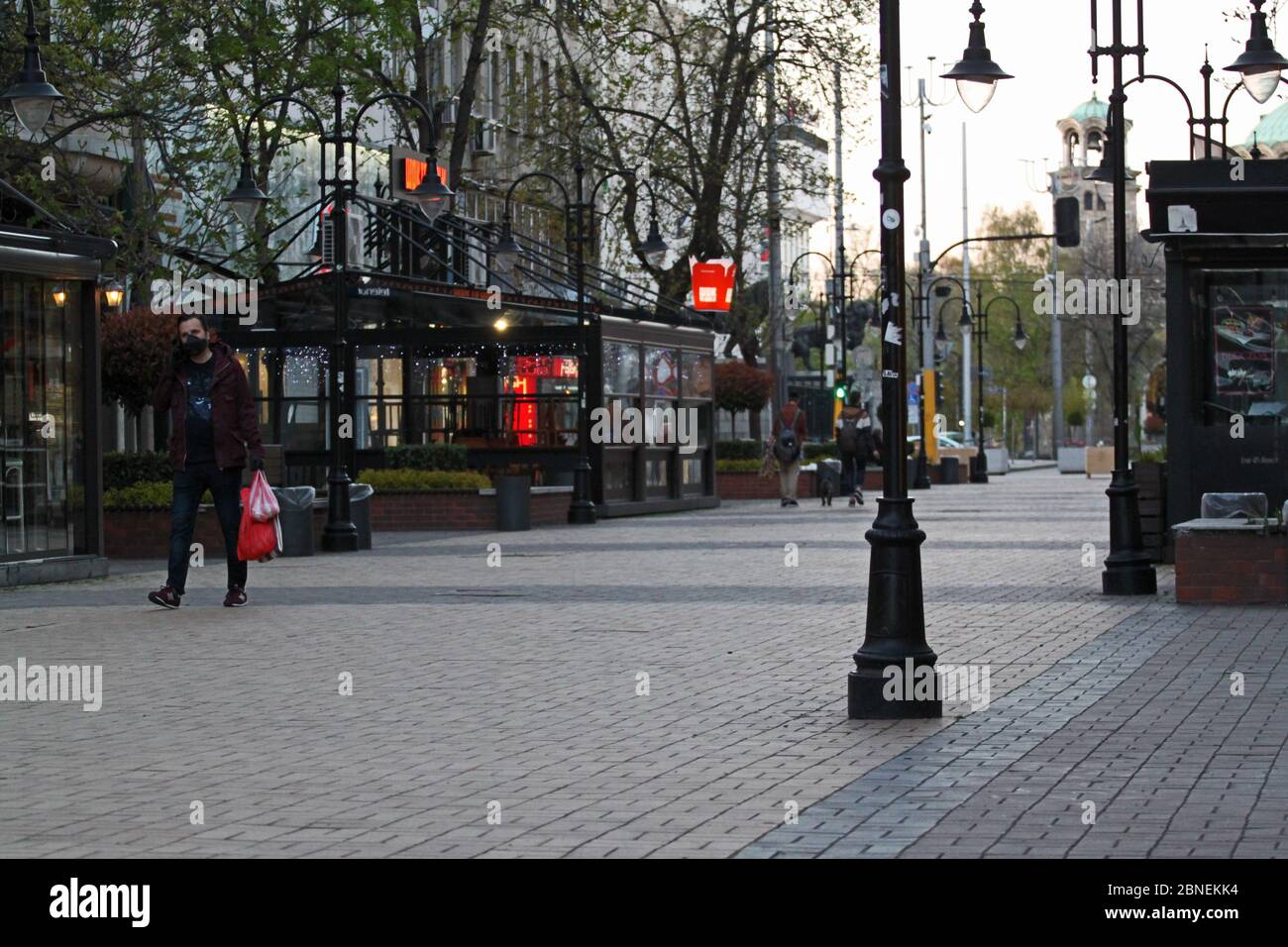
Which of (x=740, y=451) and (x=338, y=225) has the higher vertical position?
(x=338, y=225)

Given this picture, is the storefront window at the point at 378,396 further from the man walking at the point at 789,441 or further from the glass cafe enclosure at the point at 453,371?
the man walking at the point at 789,441

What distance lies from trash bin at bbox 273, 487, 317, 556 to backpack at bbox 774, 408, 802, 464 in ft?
52.6

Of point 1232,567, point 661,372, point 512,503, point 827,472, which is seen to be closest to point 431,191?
point 512,503

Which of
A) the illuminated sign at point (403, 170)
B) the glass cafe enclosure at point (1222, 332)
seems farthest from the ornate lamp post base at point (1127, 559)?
the illuminated sign at point (403, 170)

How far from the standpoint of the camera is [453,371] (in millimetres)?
34719

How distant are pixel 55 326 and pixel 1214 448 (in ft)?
34.3

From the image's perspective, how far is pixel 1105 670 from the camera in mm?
11891

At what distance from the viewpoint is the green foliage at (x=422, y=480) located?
30.8 metres

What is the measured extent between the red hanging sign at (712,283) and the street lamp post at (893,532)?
34.9 m

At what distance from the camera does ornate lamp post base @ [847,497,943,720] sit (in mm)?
10164

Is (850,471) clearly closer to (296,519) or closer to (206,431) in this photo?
(296,519)

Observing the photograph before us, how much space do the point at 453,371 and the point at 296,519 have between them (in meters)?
10.9
